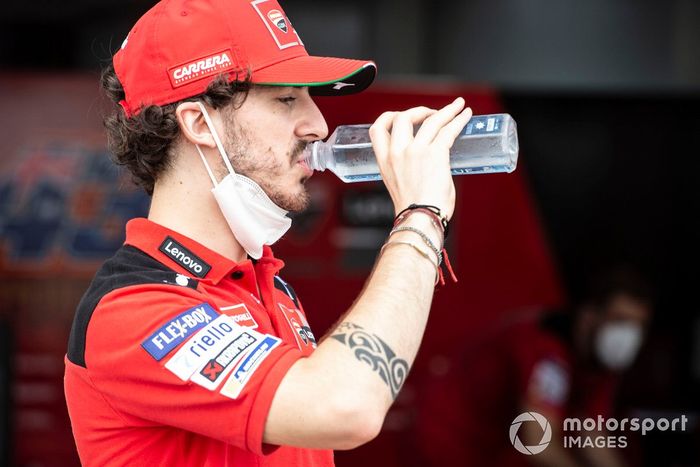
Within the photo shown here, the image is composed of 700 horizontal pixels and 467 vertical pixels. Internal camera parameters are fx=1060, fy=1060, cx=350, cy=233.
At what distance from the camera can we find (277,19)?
1688mm

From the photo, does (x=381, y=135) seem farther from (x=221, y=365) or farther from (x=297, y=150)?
(x=221, y=365)

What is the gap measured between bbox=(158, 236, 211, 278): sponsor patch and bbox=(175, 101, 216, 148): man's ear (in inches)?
6.2

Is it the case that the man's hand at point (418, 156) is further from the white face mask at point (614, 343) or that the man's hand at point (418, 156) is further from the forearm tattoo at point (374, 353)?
the white face mask at point (614, 343)

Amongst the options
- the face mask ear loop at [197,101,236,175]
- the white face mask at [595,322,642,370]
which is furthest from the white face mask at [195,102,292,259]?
the white face mask at [595,322,642,370]

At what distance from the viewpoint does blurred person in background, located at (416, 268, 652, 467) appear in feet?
13.7

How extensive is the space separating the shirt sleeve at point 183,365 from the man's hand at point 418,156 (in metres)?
0.28

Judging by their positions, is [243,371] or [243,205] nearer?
[243,371]

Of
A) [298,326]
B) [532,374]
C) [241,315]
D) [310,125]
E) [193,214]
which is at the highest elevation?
[310,125]

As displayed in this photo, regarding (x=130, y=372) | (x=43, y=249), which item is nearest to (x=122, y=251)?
Answer: (x=130, y=372)

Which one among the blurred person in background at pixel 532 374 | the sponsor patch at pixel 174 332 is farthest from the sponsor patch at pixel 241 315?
the blurred person in background at pixel 532 374

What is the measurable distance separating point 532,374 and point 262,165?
108 inches

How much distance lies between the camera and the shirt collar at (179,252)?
1582 millimetres

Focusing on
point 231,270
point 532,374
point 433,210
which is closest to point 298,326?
point 231,270

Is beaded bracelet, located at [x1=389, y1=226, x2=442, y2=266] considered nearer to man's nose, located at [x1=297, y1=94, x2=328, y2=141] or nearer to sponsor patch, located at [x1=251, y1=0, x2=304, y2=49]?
man's nose, located at [x1=297, y1=94, x2=328, y2=141]
